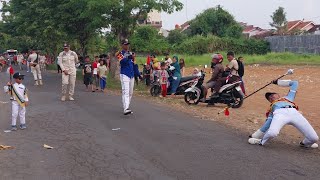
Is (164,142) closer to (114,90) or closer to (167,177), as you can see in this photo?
(167,177)

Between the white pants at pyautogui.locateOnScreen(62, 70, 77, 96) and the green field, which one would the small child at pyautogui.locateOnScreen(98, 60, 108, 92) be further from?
the green field

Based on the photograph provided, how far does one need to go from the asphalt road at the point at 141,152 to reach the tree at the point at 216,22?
5217cm

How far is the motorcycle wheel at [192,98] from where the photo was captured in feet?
49.9

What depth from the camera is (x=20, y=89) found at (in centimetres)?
1057

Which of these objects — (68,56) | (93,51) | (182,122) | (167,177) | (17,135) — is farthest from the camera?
(93,51)

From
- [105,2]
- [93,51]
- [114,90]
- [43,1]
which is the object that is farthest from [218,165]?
[93,51]

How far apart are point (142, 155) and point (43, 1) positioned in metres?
24.3

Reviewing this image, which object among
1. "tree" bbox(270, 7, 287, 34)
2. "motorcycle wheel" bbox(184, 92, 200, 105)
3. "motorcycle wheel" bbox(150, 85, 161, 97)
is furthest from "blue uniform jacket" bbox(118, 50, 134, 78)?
"tree" bbox(270, 7, 287, 34)

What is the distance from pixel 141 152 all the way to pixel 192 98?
7.31m

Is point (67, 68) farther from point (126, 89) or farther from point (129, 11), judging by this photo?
point (129, 11)

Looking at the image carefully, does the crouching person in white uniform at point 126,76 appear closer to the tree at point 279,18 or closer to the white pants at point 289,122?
the white pants at point 289,122

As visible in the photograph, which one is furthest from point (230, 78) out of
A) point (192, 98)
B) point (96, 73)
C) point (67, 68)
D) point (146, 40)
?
point (146, 40)

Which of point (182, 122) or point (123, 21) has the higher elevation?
point (123, 21)

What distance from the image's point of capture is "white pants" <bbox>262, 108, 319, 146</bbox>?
27.8 feet
